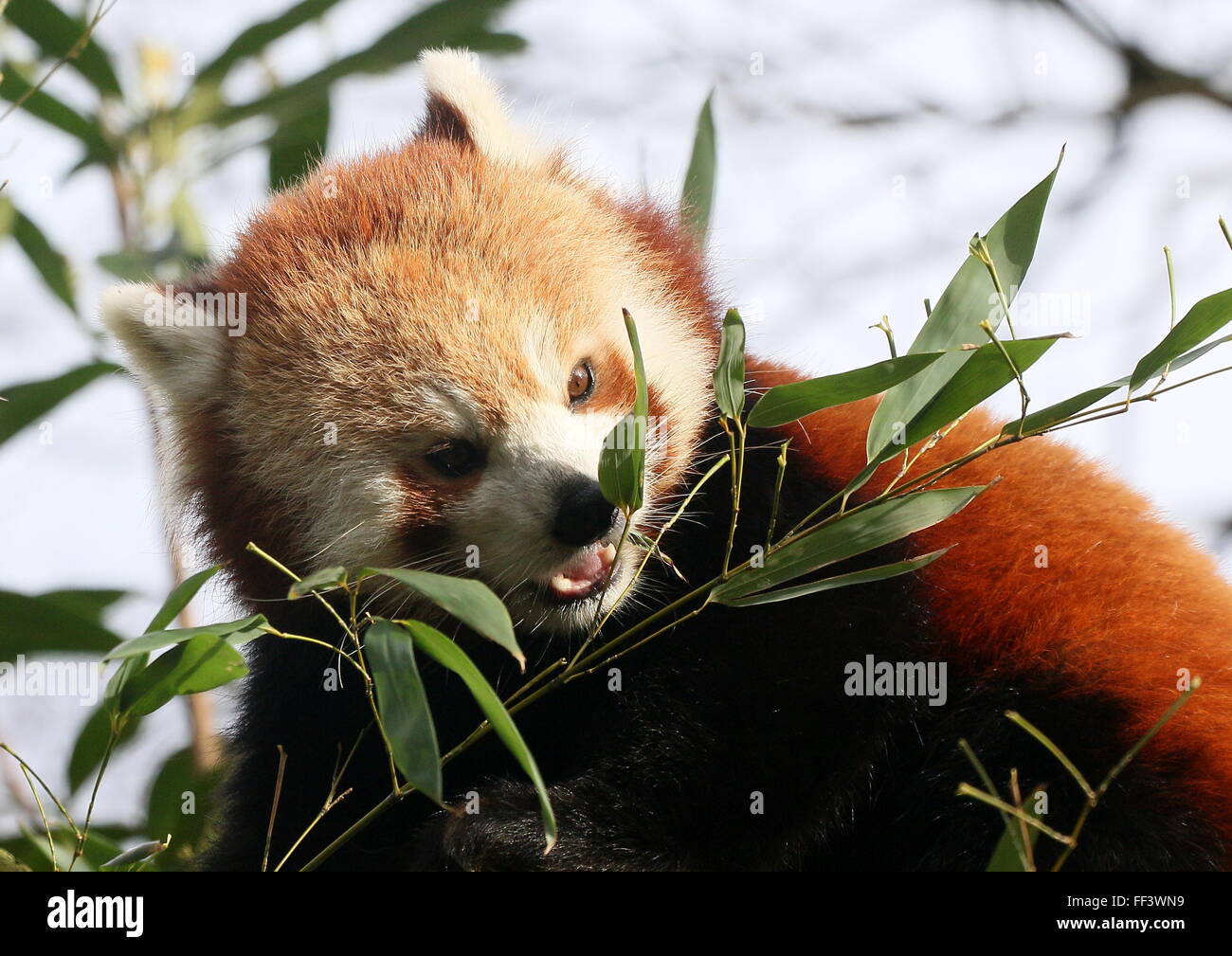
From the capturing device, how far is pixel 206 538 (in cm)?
271

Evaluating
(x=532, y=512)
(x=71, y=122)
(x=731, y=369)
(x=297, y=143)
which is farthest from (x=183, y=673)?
(x=71, y=122)

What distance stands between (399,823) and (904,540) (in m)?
1.36

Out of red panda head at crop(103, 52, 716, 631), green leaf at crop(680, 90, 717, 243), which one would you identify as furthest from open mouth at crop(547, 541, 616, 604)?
green leaf at crop(680, 90, 717, 243)

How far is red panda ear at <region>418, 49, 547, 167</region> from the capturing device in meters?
3.00

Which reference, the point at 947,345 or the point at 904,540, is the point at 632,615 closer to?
the point at 904,540

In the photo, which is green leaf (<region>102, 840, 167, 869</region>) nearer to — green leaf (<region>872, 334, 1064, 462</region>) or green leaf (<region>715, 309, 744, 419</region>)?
green leaf (<region>715, 309, 744, 419</region>)

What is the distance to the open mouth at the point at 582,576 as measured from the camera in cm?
243

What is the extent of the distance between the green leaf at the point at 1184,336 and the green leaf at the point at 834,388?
0.33 meters

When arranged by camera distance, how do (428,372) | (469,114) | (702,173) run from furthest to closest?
(702,173), (469,114), (428,372)

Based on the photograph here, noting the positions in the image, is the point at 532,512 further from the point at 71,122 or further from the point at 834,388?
the point at 71,122

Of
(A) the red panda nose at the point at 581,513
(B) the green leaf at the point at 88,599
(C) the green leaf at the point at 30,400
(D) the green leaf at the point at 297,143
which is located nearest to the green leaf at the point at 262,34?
(D) the green leaf at the point at 297,143

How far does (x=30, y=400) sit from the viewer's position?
3.44 m

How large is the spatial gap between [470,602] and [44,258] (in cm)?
288

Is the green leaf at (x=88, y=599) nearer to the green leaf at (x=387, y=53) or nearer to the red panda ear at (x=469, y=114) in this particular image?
the green leaf at (x=387, y=53)
